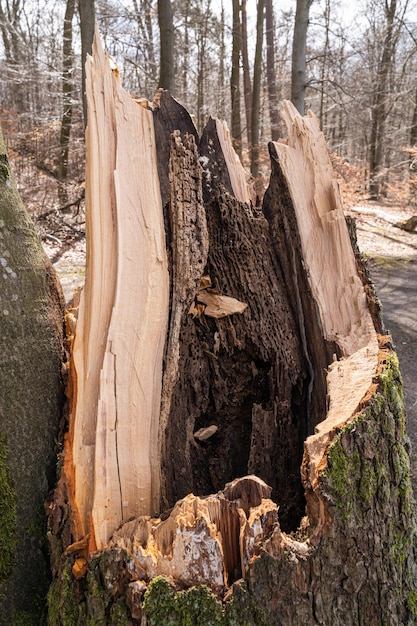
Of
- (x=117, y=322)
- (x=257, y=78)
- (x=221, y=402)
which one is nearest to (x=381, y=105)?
(x=257, y=78)

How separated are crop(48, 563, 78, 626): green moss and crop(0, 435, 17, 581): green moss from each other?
0.74 ft

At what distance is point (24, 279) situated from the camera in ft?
5.29

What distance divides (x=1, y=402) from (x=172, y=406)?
617 millimetres

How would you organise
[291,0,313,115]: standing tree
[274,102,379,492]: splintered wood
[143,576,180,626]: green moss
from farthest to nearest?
[291,0,313,115]: standing tree < [274,102,379,492]: splintered wood < [143,576,180,626]: green moss

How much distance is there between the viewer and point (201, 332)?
1.98 metres

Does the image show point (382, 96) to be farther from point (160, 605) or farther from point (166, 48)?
Answer: point (160, 605)

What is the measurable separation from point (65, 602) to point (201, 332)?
111 centimetres

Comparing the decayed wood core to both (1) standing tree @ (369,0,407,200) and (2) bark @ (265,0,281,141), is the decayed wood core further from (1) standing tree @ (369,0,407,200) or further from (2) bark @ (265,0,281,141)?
(1) standing tree @ (369,0,407,200)

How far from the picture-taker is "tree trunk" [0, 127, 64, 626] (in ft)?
4.76

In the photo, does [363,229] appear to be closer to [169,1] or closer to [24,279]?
[169,1]

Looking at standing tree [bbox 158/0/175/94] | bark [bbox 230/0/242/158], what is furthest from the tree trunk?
bark [bbox 230/0/242/158]

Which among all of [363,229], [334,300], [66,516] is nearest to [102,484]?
[66,516]

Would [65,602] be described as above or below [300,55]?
below

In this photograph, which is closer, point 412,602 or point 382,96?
point 412,602
